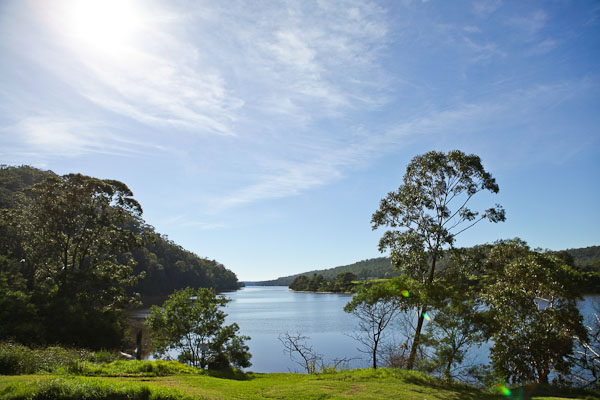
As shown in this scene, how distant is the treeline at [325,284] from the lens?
120m

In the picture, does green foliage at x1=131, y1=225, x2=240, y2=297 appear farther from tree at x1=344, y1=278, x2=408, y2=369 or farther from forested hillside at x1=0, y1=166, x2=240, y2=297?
tree at x1=344, y1=278, x2=408, y2=369

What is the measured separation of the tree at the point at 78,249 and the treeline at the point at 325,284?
89.3m

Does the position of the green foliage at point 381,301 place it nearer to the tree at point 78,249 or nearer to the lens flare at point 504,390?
the lens flare at point 504,390

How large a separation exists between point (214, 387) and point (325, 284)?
13037cm

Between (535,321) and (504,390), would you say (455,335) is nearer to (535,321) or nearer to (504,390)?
(504,390)

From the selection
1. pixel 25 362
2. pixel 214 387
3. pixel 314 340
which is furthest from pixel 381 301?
pixel 314 340

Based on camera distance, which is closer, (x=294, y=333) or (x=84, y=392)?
(x=84, y=392)

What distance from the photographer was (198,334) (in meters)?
20.2

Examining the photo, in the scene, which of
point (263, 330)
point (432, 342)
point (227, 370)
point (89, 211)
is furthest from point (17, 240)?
point (432, 342)

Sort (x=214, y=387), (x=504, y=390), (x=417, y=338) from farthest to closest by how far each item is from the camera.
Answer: (x=417, y=338) → (x=504, y=390) → (x=214, y=387)

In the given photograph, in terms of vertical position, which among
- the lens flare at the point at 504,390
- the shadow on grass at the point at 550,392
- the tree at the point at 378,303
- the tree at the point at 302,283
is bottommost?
the tree at the point at 302,283

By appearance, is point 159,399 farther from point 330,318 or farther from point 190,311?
point 330,318

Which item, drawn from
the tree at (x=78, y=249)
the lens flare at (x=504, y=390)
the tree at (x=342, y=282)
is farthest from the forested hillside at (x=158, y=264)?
the lens flare at (x=504, y=390)

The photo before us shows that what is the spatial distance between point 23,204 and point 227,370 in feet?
106
